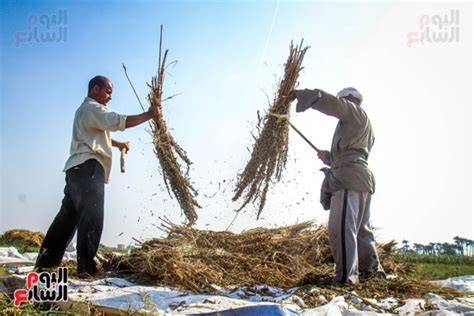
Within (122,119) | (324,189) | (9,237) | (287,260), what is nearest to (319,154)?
(324,189)

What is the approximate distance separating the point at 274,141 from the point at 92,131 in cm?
188

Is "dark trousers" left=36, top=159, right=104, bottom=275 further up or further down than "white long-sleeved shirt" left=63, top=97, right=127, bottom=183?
further down

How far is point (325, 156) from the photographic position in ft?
16.0

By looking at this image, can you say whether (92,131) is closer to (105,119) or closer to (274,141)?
(105,119)

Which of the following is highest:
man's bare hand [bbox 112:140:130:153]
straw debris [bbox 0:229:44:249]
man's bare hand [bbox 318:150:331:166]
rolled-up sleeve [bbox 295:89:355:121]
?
rolled-up sleeve [bbox 295:89:355:121]

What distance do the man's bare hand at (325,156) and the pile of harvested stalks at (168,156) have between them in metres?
1.47

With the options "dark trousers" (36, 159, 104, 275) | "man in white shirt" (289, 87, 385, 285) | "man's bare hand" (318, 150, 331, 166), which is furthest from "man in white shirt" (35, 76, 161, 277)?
"man's bare hand" (318, 150, 331, 166)

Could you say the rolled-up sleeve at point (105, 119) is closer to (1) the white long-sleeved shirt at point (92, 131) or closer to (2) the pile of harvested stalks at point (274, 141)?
(1) the white long-sleeved shirt at point (92, 131)

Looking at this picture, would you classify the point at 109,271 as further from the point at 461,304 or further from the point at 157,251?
the point at 461,304

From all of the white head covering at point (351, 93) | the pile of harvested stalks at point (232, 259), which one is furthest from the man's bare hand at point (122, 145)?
the white head covering at point (351, 93)

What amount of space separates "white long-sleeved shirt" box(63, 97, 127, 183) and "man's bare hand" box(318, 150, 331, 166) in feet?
6.65

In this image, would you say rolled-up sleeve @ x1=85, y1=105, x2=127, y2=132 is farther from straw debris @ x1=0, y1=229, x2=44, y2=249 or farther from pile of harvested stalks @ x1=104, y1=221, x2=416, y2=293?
straw debris @ x1=0, y1=229, x2=44, y2=249

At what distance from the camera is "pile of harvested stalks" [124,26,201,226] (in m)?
5.16

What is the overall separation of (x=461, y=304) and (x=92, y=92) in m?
3.47
